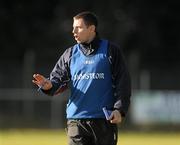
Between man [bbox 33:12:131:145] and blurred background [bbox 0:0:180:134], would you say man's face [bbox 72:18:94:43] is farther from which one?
blurred background [bbox 0:0:180:134]

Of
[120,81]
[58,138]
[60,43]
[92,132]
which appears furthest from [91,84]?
[60,43]

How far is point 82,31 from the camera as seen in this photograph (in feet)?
31.1

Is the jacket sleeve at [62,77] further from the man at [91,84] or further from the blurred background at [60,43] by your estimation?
the blurred background at [60,43]

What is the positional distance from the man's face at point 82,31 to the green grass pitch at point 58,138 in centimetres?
1063

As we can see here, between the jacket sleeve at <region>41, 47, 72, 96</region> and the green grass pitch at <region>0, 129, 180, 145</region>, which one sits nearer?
the jacket sleeve at <region>41, 47, 72, 96</region>

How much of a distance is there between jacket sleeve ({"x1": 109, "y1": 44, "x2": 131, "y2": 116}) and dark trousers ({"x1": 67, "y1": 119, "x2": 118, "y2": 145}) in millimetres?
285

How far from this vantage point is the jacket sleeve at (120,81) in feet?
30.5

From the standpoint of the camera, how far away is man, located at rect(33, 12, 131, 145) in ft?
30.9

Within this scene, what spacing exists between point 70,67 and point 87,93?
36cm

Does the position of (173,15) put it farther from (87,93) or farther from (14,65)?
(87,93)

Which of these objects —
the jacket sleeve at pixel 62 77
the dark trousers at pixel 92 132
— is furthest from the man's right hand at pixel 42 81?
the dark trousers at pixel 92 132

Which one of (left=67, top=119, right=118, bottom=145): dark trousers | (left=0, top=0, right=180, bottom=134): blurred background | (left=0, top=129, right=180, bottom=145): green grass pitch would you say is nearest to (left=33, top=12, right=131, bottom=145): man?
(left=67, top=119, right=118, bottom=145): dark trousers

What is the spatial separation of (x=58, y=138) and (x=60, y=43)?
12518mm

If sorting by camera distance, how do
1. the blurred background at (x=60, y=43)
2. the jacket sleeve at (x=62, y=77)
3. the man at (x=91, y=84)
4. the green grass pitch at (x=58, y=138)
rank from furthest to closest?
the blurred background at (x=60, y=43)
the green grass pitch at (x=58, y=138)
the jacket sleeve at (x=62, y=77)
the man at (x=91, y=84)
